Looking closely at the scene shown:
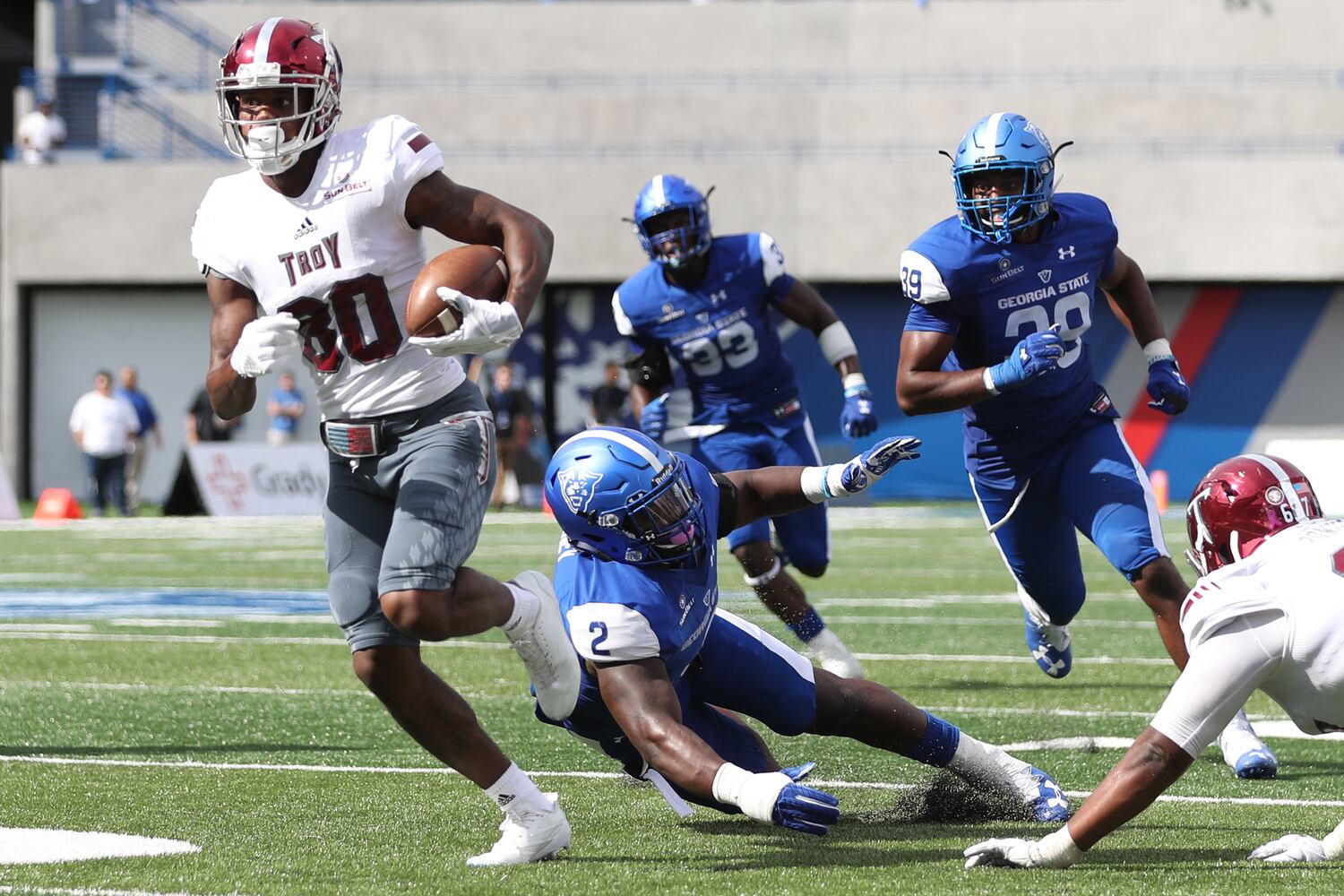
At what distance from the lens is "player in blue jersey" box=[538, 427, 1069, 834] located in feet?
12.2

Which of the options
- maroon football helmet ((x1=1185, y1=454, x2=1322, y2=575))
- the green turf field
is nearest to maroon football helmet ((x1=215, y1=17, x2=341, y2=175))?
the green turf field

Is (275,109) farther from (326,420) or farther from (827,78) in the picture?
(827,78)

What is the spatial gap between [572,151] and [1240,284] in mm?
8289

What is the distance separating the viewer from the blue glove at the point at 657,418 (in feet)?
23.7

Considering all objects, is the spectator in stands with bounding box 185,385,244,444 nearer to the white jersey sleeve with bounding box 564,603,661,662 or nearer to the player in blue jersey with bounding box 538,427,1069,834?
the player in blue jersey with bounding box 538,427,1069,834

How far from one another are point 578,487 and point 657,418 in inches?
135

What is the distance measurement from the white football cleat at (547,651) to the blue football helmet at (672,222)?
10.2ft

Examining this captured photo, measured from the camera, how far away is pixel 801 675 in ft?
13.4

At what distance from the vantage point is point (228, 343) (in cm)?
405

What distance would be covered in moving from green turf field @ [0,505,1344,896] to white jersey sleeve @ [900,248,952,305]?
3.43 feet

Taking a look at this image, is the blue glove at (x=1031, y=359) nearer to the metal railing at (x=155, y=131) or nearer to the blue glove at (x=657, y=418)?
the blue glove at (x=657, y=418)

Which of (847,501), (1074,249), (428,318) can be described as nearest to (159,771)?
(428,318)

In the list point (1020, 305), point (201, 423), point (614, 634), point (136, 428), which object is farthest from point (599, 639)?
point (201, 423)

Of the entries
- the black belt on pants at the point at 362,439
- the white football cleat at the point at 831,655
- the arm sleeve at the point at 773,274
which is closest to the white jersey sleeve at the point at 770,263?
the arm sleeve at the point at 773,274
